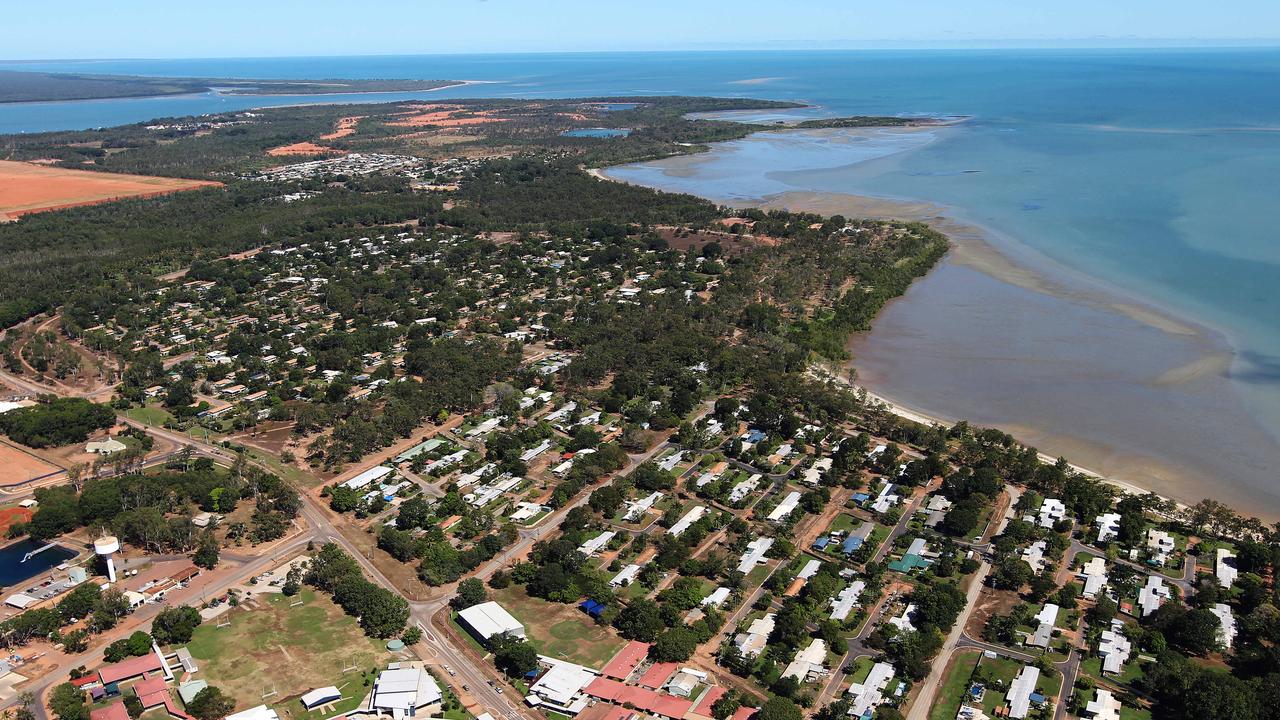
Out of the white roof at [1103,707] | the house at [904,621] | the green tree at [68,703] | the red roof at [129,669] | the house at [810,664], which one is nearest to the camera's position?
the green tree at [68,703]

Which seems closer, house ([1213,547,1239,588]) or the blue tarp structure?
the blue tarp structure

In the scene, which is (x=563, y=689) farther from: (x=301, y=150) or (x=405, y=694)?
(x=301, y=150)

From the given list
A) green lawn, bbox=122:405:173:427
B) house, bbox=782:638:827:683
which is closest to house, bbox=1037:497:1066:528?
house, bbox=782:638:827:683

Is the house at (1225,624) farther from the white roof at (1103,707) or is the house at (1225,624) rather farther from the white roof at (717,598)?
the white roof at (717,598)

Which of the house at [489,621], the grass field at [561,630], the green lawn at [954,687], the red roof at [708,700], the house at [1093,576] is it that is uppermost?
the house at [489,621]

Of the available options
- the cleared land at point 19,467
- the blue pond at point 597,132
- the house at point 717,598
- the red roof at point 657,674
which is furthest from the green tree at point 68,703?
the blue pond at point 597,132

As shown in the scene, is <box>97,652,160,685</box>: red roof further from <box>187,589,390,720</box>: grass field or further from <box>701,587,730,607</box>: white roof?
<box>701,587,730,607</box>: white roof
